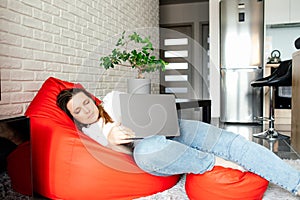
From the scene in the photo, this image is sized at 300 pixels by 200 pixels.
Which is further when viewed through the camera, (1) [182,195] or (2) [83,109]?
(1) [182,195]

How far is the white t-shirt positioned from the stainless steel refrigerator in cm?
356

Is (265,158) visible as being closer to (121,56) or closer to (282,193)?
(282,193)

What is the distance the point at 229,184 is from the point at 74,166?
0.75 m

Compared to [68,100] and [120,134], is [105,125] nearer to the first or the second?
A: [120,134]

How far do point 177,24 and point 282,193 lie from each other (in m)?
5.31

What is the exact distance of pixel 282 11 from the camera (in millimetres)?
4879

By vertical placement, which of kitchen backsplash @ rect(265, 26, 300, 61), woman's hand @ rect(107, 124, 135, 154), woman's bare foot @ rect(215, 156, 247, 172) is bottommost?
woman's bare foot @ rect(215, 156, 247, 172)

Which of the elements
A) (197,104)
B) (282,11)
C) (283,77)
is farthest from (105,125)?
(282,11)

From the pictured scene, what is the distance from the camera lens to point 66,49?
2713 mm

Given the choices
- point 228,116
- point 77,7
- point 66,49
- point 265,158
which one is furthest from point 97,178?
point 228,116

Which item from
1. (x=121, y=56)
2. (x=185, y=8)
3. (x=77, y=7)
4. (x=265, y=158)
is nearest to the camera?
(x=265, y=158)

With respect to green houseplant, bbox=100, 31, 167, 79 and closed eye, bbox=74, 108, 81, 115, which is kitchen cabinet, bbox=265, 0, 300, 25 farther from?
closed eye, bbox=74, 108, 81, 115

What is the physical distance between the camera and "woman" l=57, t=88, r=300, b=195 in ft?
4.68

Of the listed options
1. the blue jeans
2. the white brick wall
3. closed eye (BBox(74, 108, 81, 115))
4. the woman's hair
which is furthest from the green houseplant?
the blue jeans
